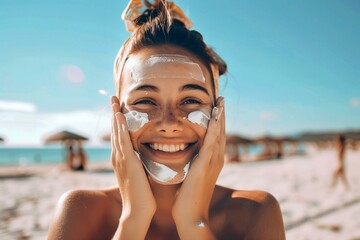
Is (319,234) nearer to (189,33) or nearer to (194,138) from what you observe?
(194,138)

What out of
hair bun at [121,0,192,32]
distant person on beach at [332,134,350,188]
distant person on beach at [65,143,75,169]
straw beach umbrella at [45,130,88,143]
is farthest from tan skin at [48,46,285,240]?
distant person on beach at [65,143,75,169]

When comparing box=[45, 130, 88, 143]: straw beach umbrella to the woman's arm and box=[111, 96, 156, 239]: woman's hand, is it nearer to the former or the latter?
the woman's arm

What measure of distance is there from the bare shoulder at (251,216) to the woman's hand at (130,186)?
25.8 inches

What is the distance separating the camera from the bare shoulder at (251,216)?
1.62 m

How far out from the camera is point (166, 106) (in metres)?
1.59

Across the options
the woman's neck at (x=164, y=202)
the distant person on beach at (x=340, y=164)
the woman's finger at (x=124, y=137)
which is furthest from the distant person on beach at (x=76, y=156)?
the woman's finger at (x=124, y=137)

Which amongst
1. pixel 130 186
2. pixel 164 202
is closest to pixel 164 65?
pixel 130 186

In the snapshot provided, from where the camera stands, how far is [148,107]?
64.1 inches

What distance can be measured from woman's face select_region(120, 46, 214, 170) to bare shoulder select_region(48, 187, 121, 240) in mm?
554

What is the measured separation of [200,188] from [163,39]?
1044 millimetres

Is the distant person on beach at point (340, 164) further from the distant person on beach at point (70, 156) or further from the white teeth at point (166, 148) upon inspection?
the distant person on beach at point (70, 156)

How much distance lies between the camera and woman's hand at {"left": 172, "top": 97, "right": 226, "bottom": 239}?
4.84 feet

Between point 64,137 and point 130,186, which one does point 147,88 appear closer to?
point 130,186

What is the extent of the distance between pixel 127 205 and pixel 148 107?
0.61 metres
